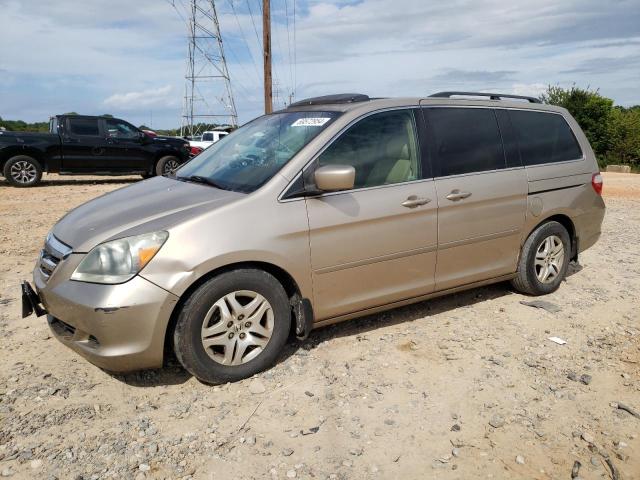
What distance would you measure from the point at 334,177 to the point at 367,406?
1379 millimetres

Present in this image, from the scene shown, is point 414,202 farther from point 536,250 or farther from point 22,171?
point 22,171

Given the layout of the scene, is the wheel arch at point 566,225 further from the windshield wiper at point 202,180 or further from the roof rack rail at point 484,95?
the windshield wiper at point 202,180

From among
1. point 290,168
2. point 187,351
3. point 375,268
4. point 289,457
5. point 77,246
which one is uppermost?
point 290,168

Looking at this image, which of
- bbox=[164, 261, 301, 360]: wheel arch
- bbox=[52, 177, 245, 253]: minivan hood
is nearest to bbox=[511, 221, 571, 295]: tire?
bbox=[164, 261, 301, 360]: wheel arch

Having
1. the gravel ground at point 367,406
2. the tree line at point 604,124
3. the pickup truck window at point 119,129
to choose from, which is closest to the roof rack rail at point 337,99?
the gravel ground at point 367,406

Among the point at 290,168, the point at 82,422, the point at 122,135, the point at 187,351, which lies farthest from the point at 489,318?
the point at 122,135

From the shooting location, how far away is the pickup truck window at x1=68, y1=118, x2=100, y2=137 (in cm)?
1341

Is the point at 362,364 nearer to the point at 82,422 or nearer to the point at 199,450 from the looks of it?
the point at 199,450

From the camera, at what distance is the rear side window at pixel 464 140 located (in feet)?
13.5

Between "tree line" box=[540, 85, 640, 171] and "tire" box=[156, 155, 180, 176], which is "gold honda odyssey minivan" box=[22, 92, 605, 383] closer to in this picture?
"tire" box=[156, 155, 180, 176]

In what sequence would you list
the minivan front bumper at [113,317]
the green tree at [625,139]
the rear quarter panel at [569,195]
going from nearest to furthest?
the minivan front bumper at [113,317] < the rear quarter panel at [569,195] < the green tree at [625,139]

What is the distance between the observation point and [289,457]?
2.71 meters

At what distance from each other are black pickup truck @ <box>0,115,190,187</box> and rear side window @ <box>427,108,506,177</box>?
10645 mm

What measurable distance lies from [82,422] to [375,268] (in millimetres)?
2031
